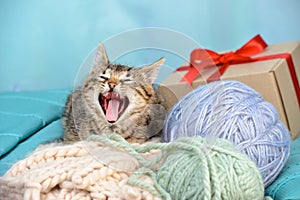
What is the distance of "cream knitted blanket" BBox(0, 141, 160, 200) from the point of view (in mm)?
836

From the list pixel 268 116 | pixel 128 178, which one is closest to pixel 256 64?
pixel 268 116

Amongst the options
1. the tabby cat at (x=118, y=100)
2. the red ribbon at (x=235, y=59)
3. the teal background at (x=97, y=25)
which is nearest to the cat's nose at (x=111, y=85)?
the tabby cat at (x=118, y=100)

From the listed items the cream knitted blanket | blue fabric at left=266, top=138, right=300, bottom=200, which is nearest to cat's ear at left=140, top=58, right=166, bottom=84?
the cream knitted blanket

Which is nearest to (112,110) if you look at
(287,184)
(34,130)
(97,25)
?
(287,184)

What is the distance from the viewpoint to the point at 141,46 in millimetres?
958

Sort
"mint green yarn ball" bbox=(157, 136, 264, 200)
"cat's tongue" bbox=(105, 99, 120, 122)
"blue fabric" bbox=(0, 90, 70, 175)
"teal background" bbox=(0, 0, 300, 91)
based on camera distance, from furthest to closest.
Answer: "teal background" bbox=(0, 0, 300, 91), "blue fabric" bbox=(0, 90, 70, 175), "cat's tongue" bbox=(105, 99, 120, 122), "mint green yarn ball" bbox=(157, 136, 264, 200)

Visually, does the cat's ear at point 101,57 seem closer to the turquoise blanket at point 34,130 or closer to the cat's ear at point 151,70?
the cat's ear at point 151,70

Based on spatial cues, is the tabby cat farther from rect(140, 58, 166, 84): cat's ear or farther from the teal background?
the teal background

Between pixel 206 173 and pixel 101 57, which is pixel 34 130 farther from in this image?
pixel 206 173

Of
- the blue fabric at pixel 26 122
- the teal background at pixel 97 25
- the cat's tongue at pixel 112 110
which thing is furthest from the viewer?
the teal background at pixel 97 25

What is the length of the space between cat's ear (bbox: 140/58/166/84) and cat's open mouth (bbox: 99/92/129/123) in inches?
2.4

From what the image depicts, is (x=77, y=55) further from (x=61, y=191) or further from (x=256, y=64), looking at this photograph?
(x=61, y=191)

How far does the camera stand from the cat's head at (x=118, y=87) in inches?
37.8

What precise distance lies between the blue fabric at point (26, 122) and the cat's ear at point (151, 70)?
0.35 metres
